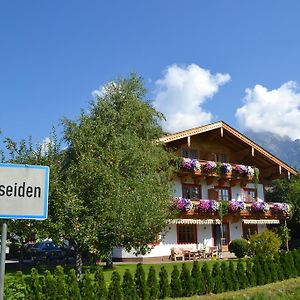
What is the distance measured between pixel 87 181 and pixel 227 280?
5.88 meters

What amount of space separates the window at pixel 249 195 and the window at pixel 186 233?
261 inches

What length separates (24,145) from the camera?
48.8 feet

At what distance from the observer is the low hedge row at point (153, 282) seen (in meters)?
11.8

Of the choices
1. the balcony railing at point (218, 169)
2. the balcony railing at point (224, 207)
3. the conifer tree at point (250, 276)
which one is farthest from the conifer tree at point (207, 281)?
the balcony railing at point (218, 169)

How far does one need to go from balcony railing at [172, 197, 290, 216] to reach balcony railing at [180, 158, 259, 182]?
2.16m

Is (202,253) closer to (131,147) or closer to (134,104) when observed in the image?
(134,104)

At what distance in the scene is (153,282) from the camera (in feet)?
44.7

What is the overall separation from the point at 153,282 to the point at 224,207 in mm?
19945

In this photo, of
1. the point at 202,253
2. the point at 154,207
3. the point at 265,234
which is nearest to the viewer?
the point at 154,207

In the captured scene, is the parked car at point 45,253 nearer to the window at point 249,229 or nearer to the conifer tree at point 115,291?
the window at point 249,229

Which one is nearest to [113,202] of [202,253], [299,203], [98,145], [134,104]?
[98,145]

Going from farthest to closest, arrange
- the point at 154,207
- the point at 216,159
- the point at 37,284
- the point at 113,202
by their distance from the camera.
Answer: the point at 216,159 < the point at 154,207 < the point at 113,202 < the point at 37,284

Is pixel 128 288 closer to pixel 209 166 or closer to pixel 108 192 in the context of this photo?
pixel 108 192

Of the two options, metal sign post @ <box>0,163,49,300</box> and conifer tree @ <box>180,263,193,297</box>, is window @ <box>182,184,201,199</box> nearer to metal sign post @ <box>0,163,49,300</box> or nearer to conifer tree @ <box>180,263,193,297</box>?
conifer tree @ <box>180,263,193,297</box>
